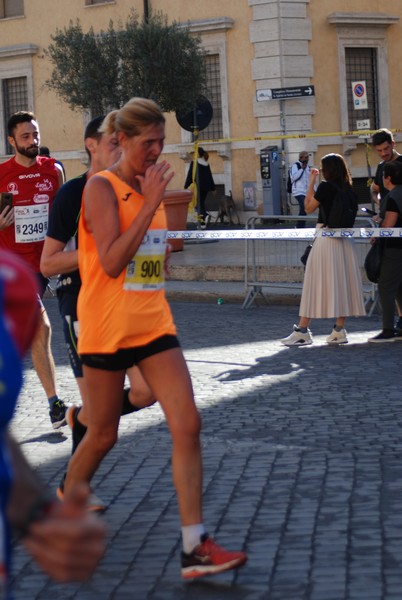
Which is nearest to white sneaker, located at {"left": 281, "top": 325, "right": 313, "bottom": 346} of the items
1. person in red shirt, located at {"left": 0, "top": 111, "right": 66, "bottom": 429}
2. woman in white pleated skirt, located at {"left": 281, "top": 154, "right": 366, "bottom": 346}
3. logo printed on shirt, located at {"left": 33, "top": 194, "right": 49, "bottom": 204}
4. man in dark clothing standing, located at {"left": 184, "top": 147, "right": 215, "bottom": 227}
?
woman in white pleated skirt, located at {"left": 281, "top": 154, "right": 366, "bottom": 346}

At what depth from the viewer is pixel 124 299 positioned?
525cm

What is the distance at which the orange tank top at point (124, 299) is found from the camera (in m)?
5.20

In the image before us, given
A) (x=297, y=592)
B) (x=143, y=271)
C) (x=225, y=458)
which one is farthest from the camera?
(x=225, y=458)

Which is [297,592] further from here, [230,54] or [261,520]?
[230,54]

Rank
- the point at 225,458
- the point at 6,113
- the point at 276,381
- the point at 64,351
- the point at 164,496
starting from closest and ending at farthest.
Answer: the point at 164,496 → the point at 225,458 → the point at 276,381 → the point at 64,351 → the point at 6,113

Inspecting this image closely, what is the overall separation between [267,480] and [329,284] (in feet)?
18.4

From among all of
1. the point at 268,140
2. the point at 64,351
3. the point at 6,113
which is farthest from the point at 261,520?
the point at 6,113

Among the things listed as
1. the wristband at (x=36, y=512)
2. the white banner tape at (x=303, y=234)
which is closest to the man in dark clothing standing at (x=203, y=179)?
the white banner tape at (x=303, y=234)

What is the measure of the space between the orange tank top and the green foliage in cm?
2327

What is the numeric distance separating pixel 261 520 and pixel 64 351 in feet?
21.7

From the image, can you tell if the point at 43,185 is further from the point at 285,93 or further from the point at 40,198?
the point at 285,93

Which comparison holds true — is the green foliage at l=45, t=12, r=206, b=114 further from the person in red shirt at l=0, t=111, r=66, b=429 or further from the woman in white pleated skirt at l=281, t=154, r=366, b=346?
the person in red shirt at l=0, t=111, r=66, b=429

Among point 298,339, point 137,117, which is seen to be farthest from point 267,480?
point 298,339

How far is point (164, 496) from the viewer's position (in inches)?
255
